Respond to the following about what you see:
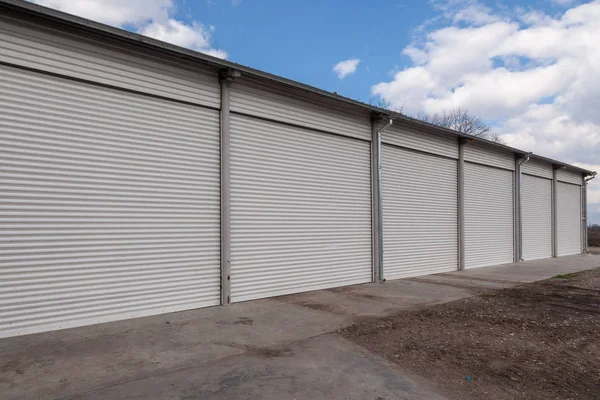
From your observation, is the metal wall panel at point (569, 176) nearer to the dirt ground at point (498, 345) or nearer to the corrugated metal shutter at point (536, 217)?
the corrugated metal shutter at point (536, 217)

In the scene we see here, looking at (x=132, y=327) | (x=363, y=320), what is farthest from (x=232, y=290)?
(x=363, y=320)

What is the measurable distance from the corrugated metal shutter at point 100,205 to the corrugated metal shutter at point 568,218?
748 inches

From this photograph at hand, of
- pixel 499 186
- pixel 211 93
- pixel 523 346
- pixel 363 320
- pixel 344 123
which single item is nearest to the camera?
pixel 523 346

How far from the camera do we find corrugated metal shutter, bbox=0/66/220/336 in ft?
20.1

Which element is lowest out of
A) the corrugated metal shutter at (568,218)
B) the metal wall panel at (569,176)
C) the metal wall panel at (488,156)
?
the corrugated metal shutter at (568,218)

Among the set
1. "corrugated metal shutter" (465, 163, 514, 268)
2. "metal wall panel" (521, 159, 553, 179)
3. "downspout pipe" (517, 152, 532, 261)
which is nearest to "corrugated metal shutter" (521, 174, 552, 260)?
"metal wall panel" (521, 159, 553, 179)

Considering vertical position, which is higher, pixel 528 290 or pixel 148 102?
pixel 148 102

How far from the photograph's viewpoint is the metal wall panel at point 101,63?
613cm

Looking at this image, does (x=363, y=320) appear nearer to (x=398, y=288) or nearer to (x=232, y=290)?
(x=232, y=290)

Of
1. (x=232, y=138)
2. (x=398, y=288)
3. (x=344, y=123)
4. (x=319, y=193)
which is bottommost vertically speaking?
(x=398, y=288)

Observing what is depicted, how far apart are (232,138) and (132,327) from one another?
4094 mm

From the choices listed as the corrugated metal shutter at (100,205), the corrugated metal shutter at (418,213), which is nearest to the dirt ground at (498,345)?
the corrugated metal shutter at (418,213)

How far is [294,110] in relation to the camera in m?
9.55

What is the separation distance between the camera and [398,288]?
406 inches
